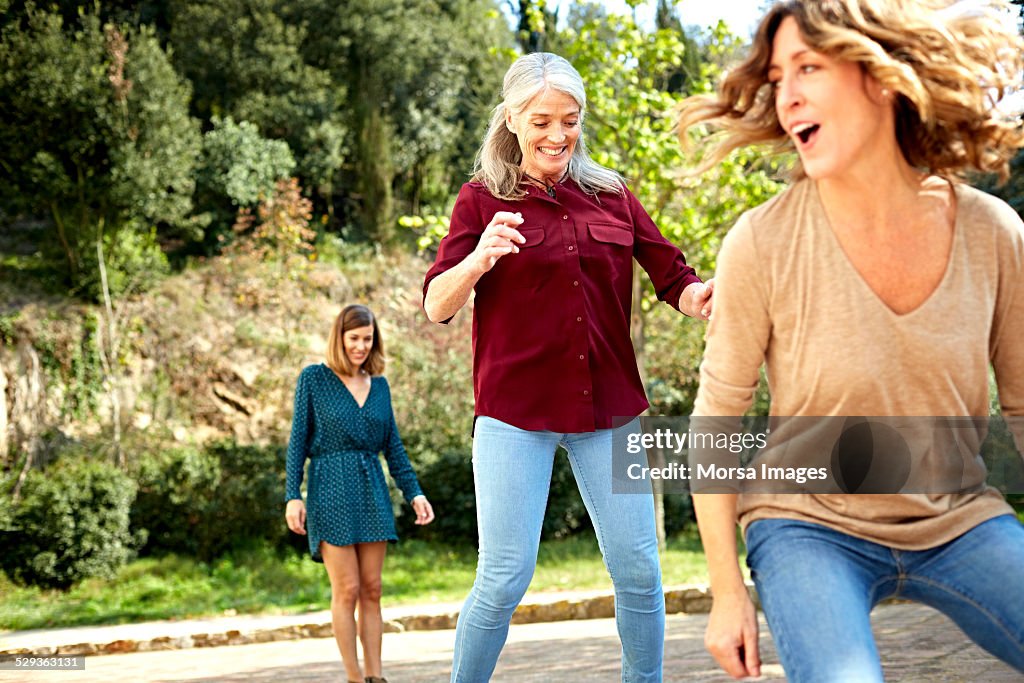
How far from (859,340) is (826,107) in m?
0.41

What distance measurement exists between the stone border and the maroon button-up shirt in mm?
6895

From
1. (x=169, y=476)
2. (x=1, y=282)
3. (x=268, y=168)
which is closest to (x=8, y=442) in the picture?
(x=169, y=476)

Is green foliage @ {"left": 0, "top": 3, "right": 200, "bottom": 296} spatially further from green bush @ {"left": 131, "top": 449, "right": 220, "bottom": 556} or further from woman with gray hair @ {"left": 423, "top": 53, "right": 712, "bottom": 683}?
woman with gray hair @ {"left": 423, "top": 53, "right": 712, "bottom": 683}

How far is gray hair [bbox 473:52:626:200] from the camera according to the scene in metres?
3.45

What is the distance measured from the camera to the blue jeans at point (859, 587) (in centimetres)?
173

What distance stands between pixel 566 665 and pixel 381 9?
20.3 m

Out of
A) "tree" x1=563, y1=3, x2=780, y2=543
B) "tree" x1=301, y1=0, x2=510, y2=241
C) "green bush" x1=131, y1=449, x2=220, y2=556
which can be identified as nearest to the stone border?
"tree" x1=563, y1=3, x2=780, y2=543

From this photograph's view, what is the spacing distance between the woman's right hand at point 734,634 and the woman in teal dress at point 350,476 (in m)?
3.79

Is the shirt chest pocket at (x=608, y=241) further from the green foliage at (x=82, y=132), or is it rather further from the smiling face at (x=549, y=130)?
the green foliage at (x=82, y=132)

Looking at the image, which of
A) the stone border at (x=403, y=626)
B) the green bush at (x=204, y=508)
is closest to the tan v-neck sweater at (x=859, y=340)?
the stone border at (x=403, y=626)

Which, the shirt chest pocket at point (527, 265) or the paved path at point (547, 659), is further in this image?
the paved path at point (547, 659)

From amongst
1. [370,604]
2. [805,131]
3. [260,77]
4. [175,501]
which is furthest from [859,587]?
[260,77]

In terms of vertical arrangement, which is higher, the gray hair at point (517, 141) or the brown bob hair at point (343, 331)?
the gray hair at point (517, 141)

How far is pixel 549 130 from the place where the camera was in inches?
137
